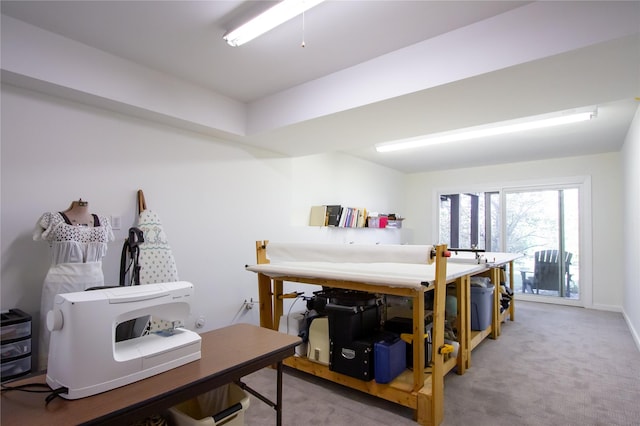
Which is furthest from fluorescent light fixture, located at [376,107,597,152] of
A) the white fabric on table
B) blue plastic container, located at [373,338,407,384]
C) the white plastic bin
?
the white plastic bin

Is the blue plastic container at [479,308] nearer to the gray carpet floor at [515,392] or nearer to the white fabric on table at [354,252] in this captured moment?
the gray carpet floor at [515,392]

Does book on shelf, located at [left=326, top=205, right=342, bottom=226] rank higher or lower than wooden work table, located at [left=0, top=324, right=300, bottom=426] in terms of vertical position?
higher

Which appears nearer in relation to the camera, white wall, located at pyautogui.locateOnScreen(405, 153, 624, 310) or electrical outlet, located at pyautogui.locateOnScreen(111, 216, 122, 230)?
electrical outlet, located at pyautogui.locateOnScreen(111, 216, 122, 230)

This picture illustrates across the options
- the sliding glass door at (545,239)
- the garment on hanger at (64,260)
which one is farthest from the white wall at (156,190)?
the sliding glass door at (545,239)

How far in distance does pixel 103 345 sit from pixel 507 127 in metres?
4.16

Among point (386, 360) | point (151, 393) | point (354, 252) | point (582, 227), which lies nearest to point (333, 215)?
point (354, 252)

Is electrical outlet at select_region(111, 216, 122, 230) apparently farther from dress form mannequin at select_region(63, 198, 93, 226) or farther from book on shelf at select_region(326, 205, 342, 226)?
book on shelf at select_region(326, 205, 342, 226)

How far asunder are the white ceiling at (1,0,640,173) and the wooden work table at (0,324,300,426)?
1.85 meters

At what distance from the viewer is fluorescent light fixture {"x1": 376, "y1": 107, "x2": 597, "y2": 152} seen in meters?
3.51

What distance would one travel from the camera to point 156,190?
3.08 metres

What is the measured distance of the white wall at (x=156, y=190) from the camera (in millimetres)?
2328

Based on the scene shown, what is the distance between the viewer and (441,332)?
2.17 metres

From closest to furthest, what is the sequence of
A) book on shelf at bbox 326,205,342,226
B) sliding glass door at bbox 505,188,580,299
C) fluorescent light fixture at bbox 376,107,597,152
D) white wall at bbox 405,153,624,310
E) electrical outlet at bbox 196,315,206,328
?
electrical outlet at bbox 196,315,206,328 → fluorescent light fixture at bbox 376,107,597,152 → book on shelf at bbox 326,205,342,226 → white wall at bbox 405,153,624,310 → sliding glass door at bbox 505,188,580,299

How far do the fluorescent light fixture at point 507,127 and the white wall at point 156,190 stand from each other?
4.71 ft
